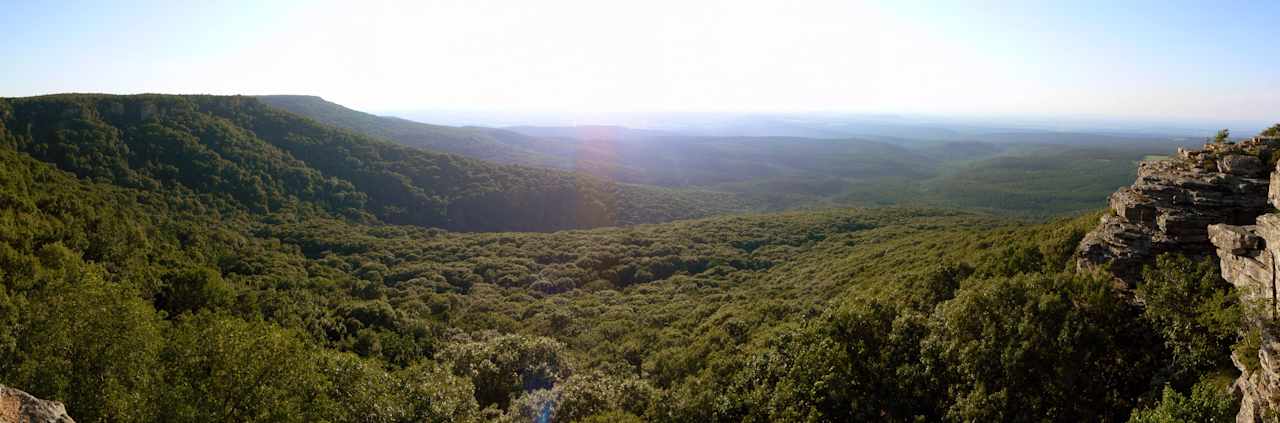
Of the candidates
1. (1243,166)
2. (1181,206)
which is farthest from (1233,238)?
(1243,166)

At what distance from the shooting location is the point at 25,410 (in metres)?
10.5

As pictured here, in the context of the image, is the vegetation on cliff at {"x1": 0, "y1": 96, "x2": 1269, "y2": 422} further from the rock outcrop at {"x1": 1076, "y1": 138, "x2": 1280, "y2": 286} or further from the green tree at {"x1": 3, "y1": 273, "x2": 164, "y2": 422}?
the rock outcrop at {"x1": 1076, "y1": 138, "x2": 1280, "y2": 286}

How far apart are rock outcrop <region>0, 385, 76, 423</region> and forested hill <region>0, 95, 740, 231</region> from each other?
8443cm

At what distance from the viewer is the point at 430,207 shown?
386 ft

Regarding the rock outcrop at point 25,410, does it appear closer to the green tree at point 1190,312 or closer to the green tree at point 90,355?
the green tree at point 90,355

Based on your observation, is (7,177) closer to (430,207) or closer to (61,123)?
(61,123)

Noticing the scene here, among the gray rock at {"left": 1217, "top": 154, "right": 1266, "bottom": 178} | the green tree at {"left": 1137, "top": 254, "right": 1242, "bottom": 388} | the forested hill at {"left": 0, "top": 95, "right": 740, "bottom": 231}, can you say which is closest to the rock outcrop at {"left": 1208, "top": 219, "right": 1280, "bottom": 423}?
the green tree at {"left": 1137, "top": 254, "right": 1242, "bottom": 388}

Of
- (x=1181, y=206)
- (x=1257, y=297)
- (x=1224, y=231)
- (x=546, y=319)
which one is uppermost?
(x=1181, y=206)

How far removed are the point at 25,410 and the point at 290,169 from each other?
355 feet

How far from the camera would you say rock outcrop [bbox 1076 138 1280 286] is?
17.2 metres

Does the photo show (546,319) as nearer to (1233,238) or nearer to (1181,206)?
(1181,206)

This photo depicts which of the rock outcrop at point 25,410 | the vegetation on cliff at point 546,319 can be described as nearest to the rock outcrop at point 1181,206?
the vegetation on cliff at point 546,319

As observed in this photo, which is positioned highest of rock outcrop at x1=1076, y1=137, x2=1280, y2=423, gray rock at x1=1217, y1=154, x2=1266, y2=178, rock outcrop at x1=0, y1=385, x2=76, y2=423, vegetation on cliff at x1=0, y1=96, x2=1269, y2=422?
gray rock at x1=1217, y1=154, x2=1266, y2=178

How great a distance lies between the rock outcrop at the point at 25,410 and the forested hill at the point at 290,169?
8443cm
